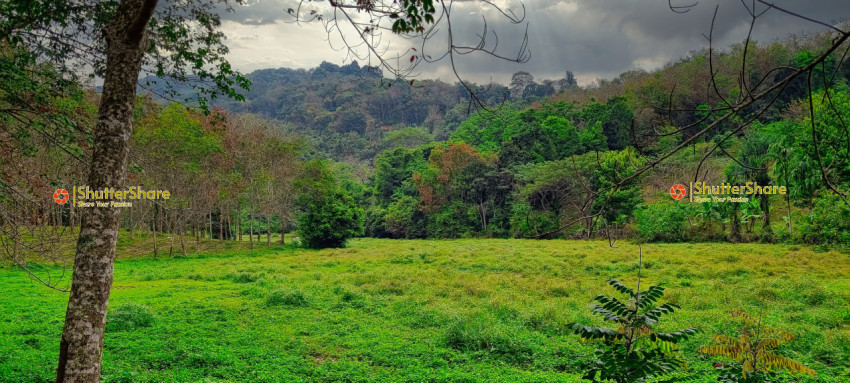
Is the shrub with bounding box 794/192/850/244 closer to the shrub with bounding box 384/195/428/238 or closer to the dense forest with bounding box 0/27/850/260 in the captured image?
the dense forest with bounding box 0/27/850/260

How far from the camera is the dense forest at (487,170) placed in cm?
641

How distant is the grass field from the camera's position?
6461mm

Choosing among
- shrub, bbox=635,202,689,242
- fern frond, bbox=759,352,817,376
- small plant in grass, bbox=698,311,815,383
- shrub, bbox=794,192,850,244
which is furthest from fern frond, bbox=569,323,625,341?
shrub, bbox=635,202,689,242

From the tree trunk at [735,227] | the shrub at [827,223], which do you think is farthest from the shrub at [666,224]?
the shrub at [827,223]

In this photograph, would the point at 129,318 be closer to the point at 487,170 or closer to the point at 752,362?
the point at 752,362

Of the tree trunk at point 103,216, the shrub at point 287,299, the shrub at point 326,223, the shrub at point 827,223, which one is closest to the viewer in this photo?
the tree trunk at point 103,216

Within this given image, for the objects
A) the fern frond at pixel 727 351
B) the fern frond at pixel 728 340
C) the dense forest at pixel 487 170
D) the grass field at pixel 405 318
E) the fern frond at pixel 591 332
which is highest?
the dense forest at pixel 487 170

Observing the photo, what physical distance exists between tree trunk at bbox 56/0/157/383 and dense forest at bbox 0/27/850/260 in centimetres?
122

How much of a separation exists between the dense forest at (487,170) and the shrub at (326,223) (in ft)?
0.47

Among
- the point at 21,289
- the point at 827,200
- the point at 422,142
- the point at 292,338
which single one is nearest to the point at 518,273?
the point at 292,338

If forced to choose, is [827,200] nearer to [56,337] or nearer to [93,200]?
[93,200]

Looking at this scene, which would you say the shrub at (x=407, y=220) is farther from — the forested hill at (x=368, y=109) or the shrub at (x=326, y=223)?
the forested hill at (x=368, y=109)

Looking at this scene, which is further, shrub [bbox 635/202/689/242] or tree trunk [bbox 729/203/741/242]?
shrub [bbox 635/202/689/242]

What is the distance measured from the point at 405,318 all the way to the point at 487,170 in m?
28.9
